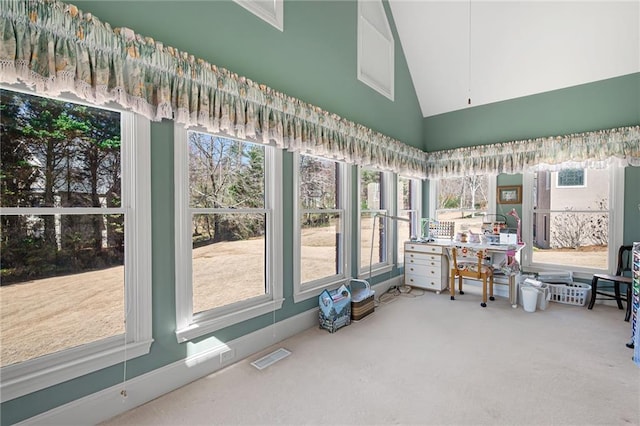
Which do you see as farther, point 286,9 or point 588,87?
point 588,87

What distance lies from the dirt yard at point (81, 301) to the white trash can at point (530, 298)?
353cm

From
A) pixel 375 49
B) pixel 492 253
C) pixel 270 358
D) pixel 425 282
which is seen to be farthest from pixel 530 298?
pixel 375 49

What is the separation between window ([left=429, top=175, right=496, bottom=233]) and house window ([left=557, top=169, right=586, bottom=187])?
2.84ft

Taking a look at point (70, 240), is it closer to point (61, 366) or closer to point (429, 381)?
point (61, 366)

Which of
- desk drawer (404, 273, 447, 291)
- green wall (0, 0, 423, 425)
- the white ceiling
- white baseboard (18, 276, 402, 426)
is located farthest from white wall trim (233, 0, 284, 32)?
desk drawer (404, 273, 447, 291)

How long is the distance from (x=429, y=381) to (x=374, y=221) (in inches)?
82.3

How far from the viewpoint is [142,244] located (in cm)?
193

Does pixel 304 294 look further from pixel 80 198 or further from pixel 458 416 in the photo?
pixel 80 198

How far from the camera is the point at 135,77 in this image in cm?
179

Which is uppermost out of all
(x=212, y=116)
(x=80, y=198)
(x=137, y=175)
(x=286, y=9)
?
(x=286, y=9)

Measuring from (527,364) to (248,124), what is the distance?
10.2ft

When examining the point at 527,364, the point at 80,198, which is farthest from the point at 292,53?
the point at 527,364

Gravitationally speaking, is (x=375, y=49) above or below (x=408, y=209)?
above

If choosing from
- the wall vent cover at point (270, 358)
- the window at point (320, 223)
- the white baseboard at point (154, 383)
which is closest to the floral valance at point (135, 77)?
the window at point (320, 223)
